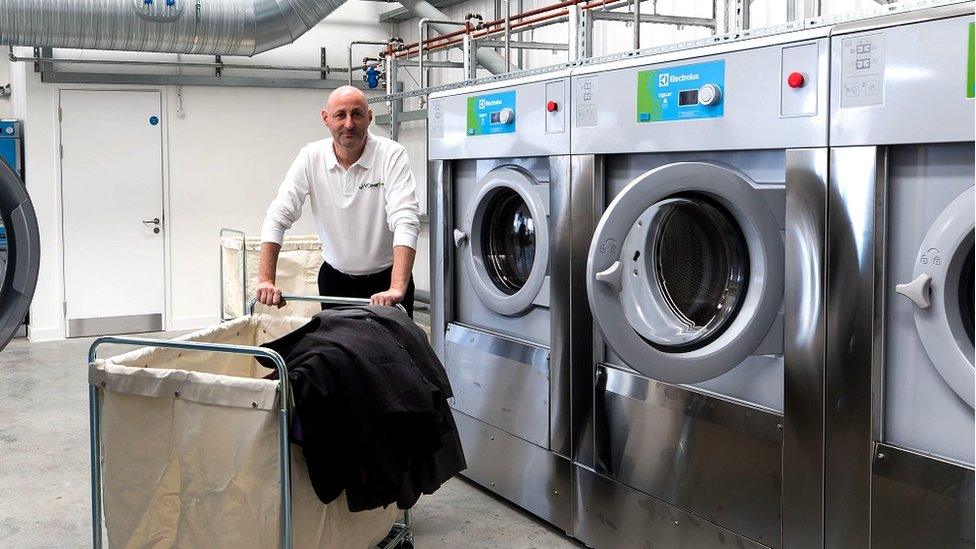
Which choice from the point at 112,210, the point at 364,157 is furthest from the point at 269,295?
the point at 112,210

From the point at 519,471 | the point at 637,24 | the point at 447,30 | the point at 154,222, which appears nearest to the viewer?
the point at 637,24

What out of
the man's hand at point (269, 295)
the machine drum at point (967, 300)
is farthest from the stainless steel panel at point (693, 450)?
the man's hand at point (269, 295)

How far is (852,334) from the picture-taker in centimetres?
225

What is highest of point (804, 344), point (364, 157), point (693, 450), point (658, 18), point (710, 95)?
point (658, 18)

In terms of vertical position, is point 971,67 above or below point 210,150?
below

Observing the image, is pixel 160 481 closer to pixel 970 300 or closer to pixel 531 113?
pixel 531 113

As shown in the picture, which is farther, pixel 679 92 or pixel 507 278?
pixel 507 278

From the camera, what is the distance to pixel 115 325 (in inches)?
291

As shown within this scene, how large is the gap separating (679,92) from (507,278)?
1196mm

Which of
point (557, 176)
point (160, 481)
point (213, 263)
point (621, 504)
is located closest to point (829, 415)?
point (621, 504)

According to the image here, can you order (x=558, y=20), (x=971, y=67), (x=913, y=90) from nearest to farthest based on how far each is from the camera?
1. (x=971, y=67)
2. (x=913, y=90)
3. (x=558, y=20)

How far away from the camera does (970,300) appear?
6.68ft

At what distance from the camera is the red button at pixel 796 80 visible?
2.32 m

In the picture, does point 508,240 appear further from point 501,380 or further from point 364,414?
point 364,414
